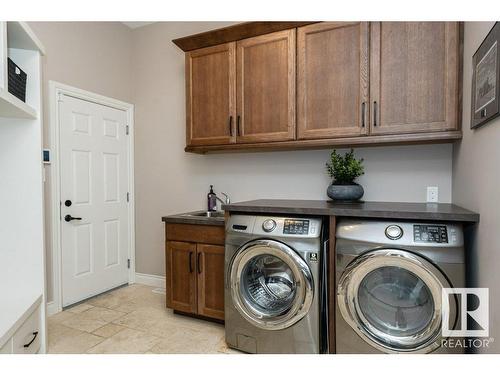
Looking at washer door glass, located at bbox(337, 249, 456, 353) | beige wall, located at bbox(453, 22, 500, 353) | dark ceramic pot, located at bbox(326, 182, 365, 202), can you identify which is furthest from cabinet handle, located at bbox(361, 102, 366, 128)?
washer door glass, located at bbox(337, 249, 456, 353)

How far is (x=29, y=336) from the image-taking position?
1.76m

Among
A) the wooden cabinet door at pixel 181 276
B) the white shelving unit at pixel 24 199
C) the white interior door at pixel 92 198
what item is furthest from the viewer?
the white interior door at pixel 92 198

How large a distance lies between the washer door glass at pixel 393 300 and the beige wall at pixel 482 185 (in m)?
0.24

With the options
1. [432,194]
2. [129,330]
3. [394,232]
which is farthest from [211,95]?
[129,330]

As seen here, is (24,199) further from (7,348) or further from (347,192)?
(347,192)

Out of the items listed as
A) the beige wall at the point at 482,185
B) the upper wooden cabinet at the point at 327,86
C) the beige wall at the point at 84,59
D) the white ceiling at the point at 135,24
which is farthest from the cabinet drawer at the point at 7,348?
the white ceiling at the point at 135,24

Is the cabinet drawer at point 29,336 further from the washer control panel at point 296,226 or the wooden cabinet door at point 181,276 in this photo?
the washer control panel at point 296,226

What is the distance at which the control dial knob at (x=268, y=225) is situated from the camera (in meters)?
2.03

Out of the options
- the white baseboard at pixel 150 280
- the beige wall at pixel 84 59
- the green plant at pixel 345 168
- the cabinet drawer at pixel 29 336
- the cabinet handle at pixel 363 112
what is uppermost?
the beige wall at pixel 84 59

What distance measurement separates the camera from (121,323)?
8.48 ft

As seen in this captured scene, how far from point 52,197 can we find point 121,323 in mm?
1310

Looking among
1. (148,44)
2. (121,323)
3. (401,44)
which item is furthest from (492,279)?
(148,44)
